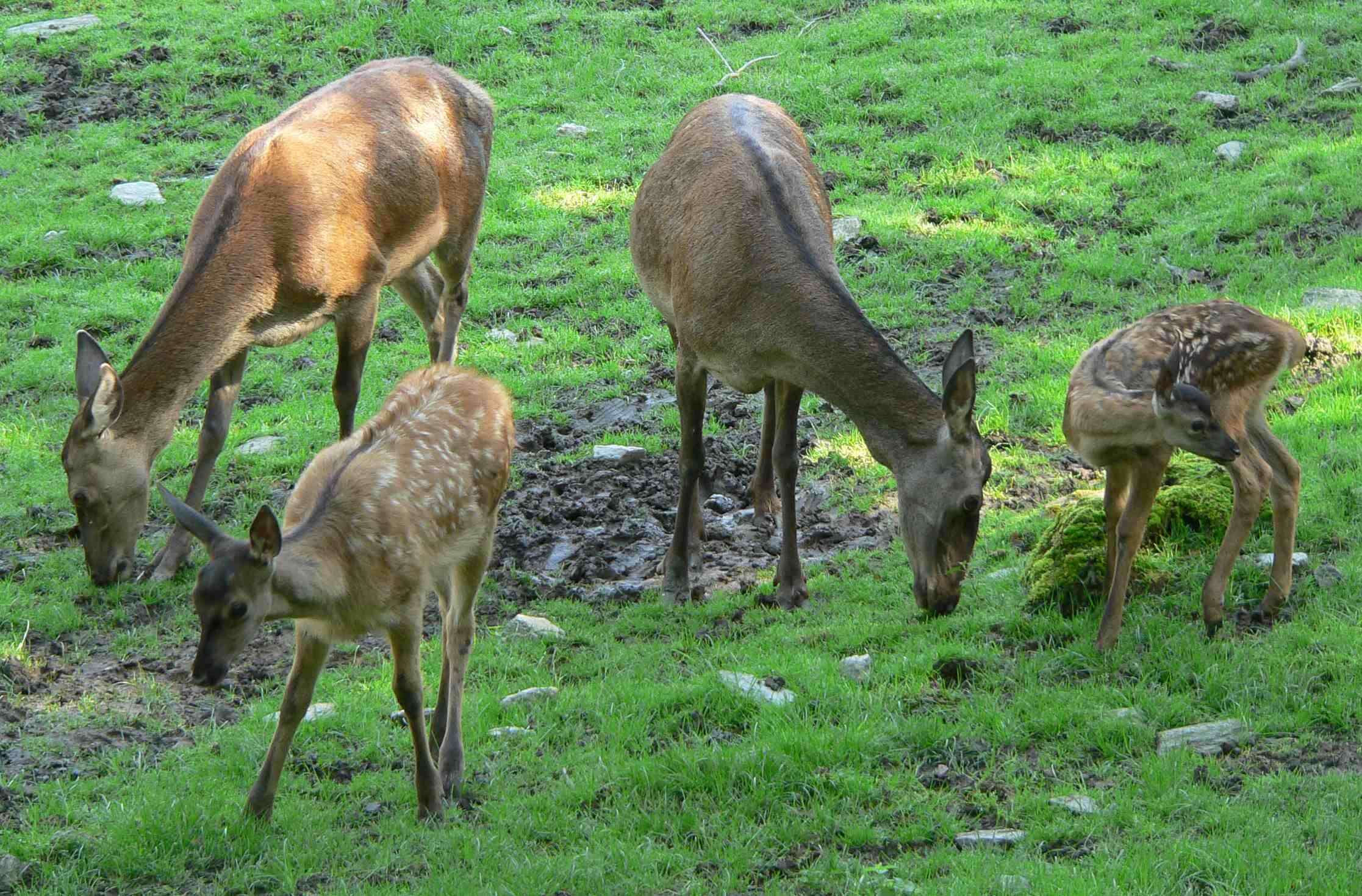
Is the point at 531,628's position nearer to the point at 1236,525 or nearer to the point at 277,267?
the point at 277,267

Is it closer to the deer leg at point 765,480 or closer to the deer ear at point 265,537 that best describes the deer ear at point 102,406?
the deer ear at point 265,537

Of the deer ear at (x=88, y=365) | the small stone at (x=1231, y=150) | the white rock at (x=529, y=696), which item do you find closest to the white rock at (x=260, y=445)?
the deer ear at (x=88, y=365)

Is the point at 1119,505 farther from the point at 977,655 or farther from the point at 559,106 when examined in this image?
the point at 559,106

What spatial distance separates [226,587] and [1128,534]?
358cm

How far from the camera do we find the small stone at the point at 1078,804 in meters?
5.09

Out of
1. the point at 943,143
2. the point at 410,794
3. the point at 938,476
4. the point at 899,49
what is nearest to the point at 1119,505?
the point at 938,476

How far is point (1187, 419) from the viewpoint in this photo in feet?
19.5

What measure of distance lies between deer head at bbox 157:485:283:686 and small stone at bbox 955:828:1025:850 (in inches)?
97.0

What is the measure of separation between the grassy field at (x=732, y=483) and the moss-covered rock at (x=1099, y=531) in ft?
0.36

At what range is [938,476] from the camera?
6809 mm

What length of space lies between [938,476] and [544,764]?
2.28 meters

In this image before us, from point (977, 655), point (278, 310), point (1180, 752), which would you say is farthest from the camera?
point (278, 310)

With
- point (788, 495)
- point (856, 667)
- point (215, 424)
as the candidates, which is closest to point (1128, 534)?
point (856, 667)

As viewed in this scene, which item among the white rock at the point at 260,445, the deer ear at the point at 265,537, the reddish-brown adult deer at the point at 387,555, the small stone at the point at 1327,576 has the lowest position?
the white rock at the point at 260,445
